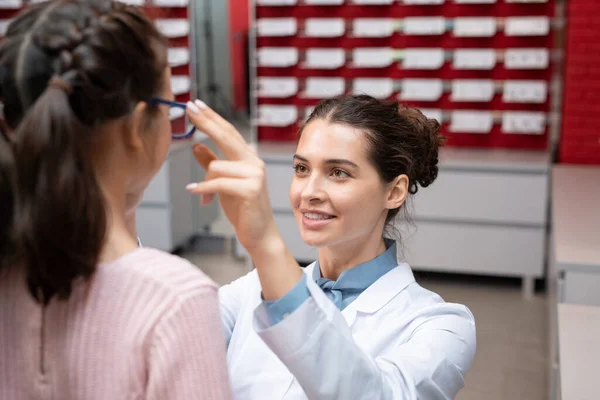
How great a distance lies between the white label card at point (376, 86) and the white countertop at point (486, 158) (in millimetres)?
585

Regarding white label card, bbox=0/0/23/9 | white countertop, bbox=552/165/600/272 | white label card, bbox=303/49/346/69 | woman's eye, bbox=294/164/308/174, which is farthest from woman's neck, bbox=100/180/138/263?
white label card, bbox=0/0/23/9

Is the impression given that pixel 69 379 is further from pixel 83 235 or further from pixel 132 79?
pixel 132 79

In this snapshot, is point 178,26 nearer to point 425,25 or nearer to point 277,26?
point 277,26

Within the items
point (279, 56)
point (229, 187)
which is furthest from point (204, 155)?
point (279, 56)

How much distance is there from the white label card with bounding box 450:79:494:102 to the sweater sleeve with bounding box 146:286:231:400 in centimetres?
430

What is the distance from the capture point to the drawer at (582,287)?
2.97 meters

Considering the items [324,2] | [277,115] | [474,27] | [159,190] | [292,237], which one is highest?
[324,2]

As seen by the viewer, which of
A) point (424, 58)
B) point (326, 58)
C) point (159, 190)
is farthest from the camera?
point (326, 58)

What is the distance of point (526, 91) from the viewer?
15.9 ft

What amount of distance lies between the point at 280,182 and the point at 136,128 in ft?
13.2

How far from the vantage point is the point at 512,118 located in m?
4.91

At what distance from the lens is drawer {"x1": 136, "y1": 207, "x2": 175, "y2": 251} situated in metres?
5.13

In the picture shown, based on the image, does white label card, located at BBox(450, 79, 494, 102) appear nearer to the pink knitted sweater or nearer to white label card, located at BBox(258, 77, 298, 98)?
white label card, located at BBox(258, 77, 298, 98)

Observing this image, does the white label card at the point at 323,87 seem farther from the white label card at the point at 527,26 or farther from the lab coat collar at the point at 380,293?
the lab coat collar at the point at 380,293
